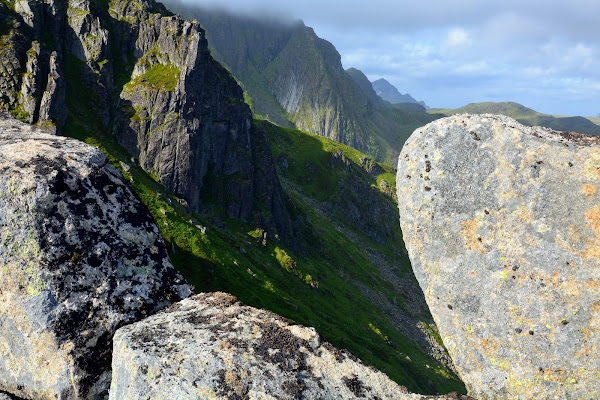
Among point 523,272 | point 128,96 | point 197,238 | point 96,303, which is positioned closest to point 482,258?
point 523,272

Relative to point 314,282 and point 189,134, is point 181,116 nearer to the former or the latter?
point 189,134

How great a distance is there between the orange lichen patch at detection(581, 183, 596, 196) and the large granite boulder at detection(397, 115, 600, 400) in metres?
0.03

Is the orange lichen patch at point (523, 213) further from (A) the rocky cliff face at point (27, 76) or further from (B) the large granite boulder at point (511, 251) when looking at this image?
(A) the rocky cliff face at point (27, 76)

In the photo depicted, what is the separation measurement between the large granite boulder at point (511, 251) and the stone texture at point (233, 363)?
4.26 m

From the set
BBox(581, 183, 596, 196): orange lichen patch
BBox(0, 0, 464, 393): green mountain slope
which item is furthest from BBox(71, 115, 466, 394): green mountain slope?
BBox(581, 183, 596, 196): orange lichen patch

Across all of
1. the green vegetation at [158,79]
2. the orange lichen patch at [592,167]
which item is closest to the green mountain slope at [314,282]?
the green vegetation at [158,79]

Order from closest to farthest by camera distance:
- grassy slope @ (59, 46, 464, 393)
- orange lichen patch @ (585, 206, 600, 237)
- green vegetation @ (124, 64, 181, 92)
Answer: orange lichen patch @ (585, 206, 600, 237) < grassy slope @ (59, 46, 464, 393) < green vegetation @ (124, 64, 181, 92)

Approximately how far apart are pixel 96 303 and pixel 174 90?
110 meters

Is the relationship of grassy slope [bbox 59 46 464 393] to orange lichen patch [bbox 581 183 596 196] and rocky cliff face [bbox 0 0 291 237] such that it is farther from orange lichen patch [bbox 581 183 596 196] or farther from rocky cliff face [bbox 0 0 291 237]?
orange lichen patch [bbox 581 183 596 196]

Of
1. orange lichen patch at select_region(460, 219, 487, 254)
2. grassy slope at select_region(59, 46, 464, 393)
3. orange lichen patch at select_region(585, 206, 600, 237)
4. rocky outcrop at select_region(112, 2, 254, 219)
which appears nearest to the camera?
orange lichen patch at select_region(585, 206, 600, 237)

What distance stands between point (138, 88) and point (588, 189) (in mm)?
116689

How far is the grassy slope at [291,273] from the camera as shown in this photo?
138 feet

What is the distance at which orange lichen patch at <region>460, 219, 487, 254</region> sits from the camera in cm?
1265

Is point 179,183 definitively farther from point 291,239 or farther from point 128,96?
point 291,239
